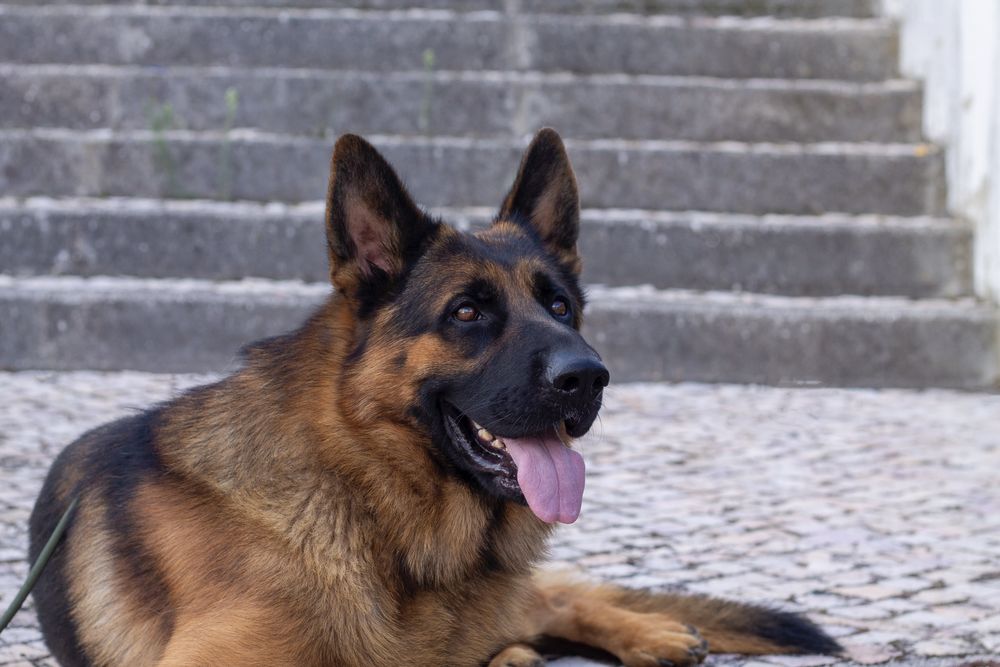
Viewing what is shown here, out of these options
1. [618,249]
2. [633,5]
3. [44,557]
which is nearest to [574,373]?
[44,557]

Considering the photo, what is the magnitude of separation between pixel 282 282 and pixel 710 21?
15.8 ft

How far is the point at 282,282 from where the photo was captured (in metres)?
9.25

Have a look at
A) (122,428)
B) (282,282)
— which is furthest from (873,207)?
(122,428)

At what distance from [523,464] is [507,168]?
22.6 ft

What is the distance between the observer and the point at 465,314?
10.7ft

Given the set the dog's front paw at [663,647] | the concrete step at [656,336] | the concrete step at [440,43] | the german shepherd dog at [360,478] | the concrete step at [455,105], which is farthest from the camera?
the concrete step at [440,43]

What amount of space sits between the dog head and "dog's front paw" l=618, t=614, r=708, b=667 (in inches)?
26.4

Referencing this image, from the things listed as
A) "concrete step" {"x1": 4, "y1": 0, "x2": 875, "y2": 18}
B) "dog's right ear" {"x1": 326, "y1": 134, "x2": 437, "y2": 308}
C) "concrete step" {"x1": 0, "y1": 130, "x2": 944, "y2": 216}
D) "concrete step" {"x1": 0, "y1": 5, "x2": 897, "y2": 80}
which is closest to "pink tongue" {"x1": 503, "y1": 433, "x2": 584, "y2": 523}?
"dog's right ear" {"x1": 326, "y1": 134, "x2": 437, "y2": 308}

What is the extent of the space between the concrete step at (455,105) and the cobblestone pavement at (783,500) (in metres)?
2.86

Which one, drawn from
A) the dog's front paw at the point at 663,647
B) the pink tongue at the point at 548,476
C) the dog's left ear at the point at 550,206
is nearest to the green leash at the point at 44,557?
the pink tongue at the point at 548,476

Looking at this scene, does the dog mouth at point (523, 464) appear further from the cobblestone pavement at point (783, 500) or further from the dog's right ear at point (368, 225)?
the cobblestone pavement at point (783, 500)

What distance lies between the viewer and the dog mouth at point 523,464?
315cm

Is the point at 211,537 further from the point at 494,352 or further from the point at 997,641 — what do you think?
the point at 997,641

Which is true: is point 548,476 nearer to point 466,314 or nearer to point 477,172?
point 466,314
